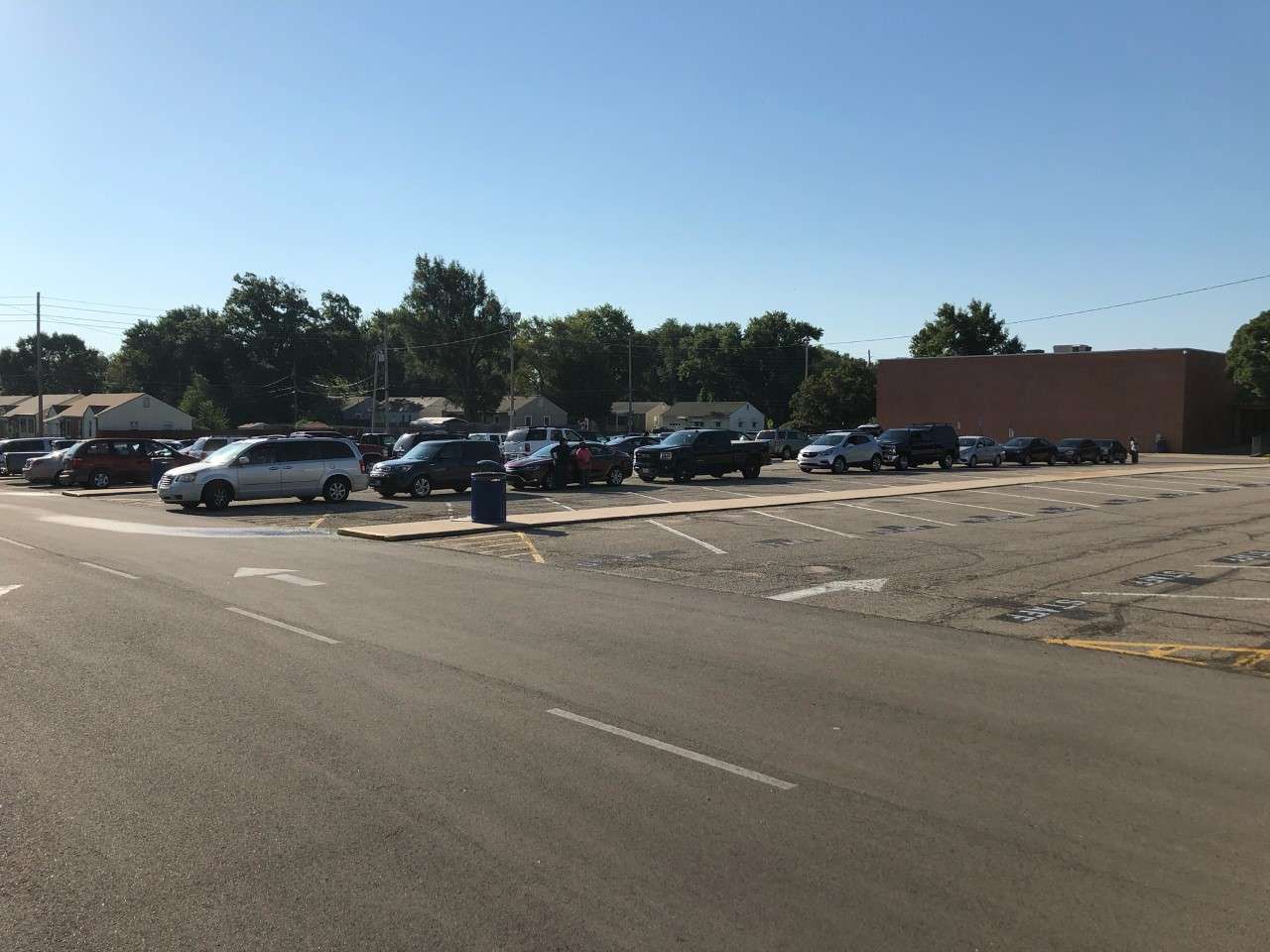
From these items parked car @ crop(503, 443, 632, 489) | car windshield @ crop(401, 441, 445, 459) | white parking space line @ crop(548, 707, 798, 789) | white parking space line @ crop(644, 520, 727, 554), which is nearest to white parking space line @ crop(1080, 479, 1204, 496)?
parked car @ crop(503, 443, 632, 489)

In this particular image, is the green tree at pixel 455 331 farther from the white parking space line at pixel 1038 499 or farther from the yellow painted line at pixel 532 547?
the yellow painted line at pixel 532 547

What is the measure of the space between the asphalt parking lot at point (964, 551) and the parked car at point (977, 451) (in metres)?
16.3

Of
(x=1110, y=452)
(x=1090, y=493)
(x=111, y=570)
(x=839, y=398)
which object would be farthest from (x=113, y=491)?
(x=839, y=398)

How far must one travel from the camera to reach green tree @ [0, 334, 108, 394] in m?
136

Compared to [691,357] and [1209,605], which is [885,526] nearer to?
[1209,605]

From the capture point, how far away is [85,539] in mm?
18000

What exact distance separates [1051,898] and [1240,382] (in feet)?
240

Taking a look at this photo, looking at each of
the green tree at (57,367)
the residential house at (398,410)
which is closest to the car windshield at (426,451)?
the residential house at (398,410)

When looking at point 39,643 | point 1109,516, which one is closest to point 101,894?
point 39,643

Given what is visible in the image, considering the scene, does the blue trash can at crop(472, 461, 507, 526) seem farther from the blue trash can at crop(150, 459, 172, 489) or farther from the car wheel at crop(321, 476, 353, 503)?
the blue trash can at crop(150, 459, 172, 489)

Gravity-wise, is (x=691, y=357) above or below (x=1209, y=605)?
above

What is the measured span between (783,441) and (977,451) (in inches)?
575

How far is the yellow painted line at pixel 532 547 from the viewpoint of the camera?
15.9 m

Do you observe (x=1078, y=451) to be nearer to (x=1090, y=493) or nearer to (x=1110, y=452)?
(x=1110, y=452)
